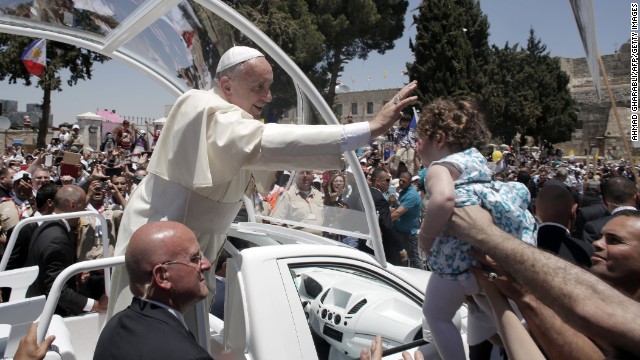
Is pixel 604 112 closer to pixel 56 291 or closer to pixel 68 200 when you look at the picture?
pixel 68 200

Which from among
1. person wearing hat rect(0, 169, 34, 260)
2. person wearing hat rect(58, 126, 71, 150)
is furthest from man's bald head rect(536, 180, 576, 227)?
person wearing hat rect(58, 126, 71, 150)

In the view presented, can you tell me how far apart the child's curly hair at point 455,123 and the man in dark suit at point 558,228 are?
1.58 metres

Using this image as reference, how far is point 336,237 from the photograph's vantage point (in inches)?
160

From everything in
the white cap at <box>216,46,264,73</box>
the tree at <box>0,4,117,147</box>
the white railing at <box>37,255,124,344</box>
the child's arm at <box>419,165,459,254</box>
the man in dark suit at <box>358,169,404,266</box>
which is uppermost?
the tree at <box>0,4,117,147</box>

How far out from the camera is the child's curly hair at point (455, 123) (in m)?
2.60

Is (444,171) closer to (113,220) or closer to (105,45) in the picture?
(105,45)

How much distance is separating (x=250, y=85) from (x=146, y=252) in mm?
1047

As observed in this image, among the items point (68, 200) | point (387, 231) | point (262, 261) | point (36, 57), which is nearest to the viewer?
point (262, 261)

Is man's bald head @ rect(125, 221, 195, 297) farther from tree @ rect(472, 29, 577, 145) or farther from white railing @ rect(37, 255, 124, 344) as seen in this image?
tree @ rect(472, 29, 577, 145)

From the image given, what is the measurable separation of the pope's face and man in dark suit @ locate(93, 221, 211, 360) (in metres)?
0.87

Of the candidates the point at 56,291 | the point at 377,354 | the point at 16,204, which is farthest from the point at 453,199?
the point at 16,204

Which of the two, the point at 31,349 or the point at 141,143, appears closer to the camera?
the point at 31,349

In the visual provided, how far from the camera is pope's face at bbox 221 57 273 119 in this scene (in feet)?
8.37

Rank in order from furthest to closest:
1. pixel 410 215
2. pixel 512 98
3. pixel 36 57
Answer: pixel 512 98 → pixel 410 215 → pixel 36 57
